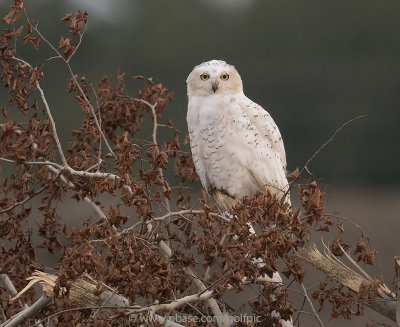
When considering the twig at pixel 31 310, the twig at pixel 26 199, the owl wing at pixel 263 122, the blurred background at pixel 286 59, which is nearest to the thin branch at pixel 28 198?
the twig at pixel 26 199

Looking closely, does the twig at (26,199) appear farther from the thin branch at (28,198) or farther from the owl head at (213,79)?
the owl head at (213,79)

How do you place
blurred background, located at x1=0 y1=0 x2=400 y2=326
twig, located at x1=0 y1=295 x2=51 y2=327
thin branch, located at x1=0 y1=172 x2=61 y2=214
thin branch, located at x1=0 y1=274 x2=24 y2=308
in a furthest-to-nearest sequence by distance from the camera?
blurred background, located at x1=0 y1=0 x2=400 y2=326
thin branch, located at x1=0 y1=274 x2=24 y2=308
thin branch, located at x1=0 y1=172 x2=61 y2=214
twig, located at x1=0 y1=295 x2=51 y2=327

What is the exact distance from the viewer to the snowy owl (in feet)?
13.6

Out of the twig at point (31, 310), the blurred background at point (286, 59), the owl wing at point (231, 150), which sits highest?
the owl wing at point (231, 150)

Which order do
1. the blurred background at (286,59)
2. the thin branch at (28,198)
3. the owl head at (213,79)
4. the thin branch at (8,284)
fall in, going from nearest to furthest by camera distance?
the thin branch at (28,198) < the thin branch at (8,284) < the owl head at (213,79) < the blurred background at (286,59)

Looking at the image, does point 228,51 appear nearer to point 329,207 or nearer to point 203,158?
point 329,207

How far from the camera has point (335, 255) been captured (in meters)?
3.22

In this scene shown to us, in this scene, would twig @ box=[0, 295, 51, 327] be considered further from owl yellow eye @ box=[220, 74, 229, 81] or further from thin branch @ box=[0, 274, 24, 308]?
owl yellow eye @ box=[220, 74, 229, 81]

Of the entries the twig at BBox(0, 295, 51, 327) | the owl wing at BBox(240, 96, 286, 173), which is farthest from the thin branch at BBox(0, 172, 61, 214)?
A: the owl wing at BBox(240, 96, 286, 173)

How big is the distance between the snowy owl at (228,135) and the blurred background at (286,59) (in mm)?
10629

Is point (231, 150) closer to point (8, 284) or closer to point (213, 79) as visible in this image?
point (213, 79)

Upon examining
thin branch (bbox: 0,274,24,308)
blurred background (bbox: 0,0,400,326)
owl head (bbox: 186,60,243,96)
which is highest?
owl head (bbox: 186,60,243,96)

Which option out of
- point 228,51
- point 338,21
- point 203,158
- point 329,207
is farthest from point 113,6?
point 203,158

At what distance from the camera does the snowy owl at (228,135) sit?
413cm
